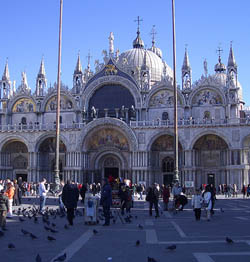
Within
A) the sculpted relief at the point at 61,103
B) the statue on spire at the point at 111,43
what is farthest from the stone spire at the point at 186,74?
the sculpted relief at the point at 61,103

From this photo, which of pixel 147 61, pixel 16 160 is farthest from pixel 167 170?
pixel 147 61

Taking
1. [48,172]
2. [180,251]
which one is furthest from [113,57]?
[180,251]

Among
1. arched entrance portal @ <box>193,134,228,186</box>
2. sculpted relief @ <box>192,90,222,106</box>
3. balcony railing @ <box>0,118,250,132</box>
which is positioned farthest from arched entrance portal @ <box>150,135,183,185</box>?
sculpted relief @ <box>192,90,222,106</box>

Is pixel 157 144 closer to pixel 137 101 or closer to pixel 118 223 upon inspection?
pixel 137 101

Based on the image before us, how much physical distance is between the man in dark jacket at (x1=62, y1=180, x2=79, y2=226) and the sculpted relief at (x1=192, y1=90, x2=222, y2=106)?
3393cm

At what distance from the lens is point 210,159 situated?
47938mm

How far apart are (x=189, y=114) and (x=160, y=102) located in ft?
12.4

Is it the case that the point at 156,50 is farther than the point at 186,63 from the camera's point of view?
Yes

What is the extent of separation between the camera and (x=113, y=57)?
51531mm

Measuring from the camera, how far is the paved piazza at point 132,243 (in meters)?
9.89

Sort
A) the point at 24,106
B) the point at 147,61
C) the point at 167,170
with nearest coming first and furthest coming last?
1. the point at 167,170
2. the point at 24,106
3. the point at 147,61

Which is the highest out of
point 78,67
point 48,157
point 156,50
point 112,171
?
point 156,50

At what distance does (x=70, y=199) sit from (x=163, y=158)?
→ 108 ft

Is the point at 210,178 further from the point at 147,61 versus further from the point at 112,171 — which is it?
the point at 147,61
